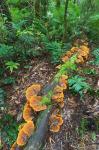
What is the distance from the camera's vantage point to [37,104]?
15.9 feet

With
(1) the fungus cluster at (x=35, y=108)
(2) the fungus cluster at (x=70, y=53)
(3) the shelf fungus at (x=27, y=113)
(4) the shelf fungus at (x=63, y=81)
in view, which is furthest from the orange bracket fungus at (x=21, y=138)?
(2) the fungus cluster at (x=70, y=53)

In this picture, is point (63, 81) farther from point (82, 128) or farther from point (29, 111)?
point (82, 128)

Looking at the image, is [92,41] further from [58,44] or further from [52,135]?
[52,135]

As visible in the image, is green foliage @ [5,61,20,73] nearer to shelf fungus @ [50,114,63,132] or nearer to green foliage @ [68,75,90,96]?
green foliage @ [68,75,90,96]

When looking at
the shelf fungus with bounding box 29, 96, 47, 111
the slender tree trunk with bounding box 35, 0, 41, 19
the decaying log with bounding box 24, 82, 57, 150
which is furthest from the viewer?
the slender tree trunk with bounding box 35, 0, 41, 19

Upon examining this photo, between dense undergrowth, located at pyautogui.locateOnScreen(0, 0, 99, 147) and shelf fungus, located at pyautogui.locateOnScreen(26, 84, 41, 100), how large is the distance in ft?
1.75

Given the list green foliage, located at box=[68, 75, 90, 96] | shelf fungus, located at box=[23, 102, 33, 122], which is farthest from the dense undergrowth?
shelf fungus, located at box=[23, 102, 33, 122]

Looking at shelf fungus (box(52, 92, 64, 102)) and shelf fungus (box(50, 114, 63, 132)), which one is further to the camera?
shelf fungus (box(52, 92, 64, 102))

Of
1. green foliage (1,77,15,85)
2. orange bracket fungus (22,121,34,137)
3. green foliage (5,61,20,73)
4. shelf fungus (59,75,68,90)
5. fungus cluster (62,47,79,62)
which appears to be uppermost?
fungus cluster (62,47,79,62)

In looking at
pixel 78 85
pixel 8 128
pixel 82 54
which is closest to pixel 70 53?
pixel 82 54

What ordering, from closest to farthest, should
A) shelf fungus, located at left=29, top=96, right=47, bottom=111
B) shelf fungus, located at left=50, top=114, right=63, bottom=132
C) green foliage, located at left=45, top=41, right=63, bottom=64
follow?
shelf fungus, located at left=50, top=114, right=63, bottom=132
shelf fungus, located at left=29, top=96, right=47, bottom=111
green foliage, located at left=45, top=41, right=63, bottom=64

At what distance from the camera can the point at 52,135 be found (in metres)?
4.64

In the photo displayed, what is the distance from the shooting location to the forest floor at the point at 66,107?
4.59 m

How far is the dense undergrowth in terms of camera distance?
542 cm
